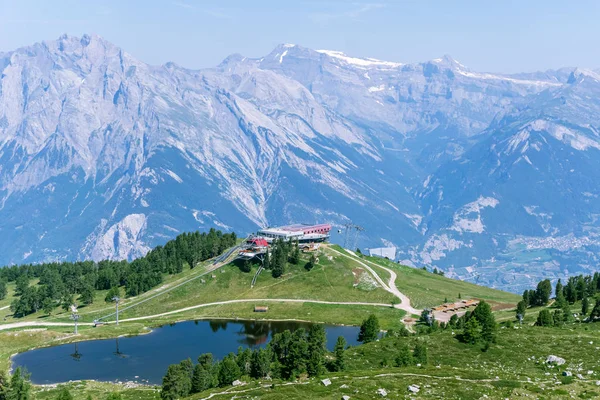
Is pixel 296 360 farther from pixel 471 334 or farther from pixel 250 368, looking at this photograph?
pixel 471 334

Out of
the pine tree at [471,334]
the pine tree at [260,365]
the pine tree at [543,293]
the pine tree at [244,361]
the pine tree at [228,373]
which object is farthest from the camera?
the pine tree at [543,293]

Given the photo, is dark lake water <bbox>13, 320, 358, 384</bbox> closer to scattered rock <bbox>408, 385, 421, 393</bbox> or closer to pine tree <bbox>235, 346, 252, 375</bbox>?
pine tree <bbox>235, 346, 252, 375</bbox>

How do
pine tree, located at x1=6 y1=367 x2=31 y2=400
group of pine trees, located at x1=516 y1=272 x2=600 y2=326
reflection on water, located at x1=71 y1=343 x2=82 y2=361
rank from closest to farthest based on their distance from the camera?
pine tree, located at x1=6 y1=367 x2=31 y2=400 → group of pine trees, located at x1=516 y1=272 x2=600 y2=326 → reflection on water, located at x1=71 y1=343 x2=82 y2=361

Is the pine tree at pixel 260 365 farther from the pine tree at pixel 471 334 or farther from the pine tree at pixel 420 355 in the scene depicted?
the pine tree at pixel 471 334

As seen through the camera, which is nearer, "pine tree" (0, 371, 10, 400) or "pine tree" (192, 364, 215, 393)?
"pine tree" (0, 371, 10, 400)

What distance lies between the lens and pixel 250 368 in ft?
375

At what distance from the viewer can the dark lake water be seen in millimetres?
143375

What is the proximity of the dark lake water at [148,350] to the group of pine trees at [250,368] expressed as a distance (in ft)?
100

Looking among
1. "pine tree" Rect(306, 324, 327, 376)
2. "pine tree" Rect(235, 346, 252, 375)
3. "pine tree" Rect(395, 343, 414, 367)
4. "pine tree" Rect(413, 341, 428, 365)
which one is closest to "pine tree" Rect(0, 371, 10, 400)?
"pine tree" Rect(235, 346, 252, 375)

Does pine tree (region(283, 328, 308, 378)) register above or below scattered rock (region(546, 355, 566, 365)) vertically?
above

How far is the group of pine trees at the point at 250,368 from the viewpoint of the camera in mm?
105625

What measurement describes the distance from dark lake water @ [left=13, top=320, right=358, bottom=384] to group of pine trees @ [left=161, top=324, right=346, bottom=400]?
30528mm

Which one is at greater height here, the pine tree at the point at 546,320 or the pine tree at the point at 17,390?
the pine tree at the point at 546,320

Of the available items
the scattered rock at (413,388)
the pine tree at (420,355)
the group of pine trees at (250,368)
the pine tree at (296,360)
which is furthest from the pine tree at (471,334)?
the scattered rock at (413,388)
